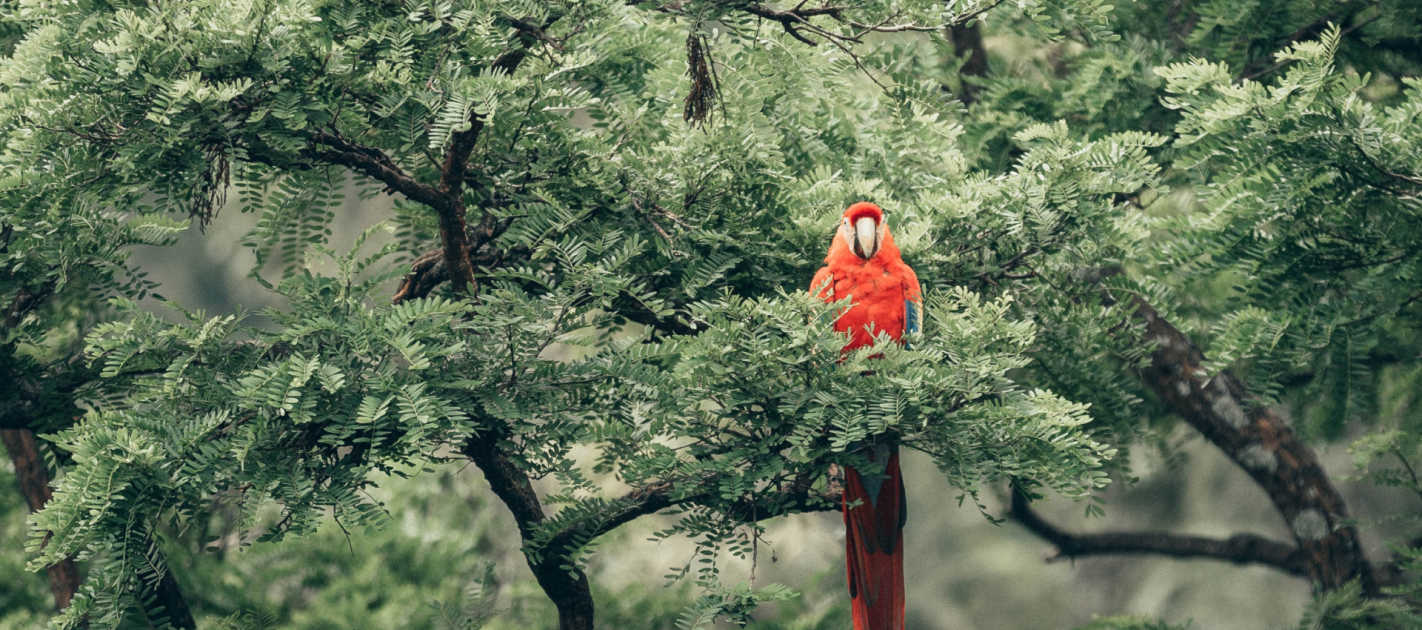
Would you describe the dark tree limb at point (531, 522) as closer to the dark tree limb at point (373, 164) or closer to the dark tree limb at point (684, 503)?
the dark tree limb at point (684, 503)

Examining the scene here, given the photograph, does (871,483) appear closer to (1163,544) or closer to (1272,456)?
(1272,456)

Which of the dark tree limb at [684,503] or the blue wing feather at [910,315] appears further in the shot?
the blue wing feather at [910,315]

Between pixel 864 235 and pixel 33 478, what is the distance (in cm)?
440

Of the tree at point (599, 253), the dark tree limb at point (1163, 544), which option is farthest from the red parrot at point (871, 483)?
the dark tree limb at point (1163, 544)

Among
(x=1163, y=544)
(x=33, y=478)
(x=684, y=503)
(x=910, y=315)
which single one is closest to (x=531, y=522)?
(x=684, y=503)

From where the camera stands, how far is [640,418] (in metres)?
3.25

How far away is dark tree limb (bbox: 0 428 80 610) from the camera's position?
5.43 metres

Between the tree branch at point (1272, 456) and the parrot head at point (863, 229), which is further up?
the parrot head at point (863, 229)

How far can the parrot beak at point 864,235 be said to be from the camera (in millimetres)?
3447

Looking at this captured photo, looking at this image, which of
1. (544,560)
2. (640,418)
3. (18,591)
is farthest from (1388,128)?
(18,591)

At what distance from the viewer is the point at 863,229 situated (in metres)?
3.45

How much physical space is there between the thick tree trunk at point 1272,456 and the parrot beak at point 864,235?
105 inches

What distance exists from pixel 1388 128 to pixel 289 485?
3.28 m

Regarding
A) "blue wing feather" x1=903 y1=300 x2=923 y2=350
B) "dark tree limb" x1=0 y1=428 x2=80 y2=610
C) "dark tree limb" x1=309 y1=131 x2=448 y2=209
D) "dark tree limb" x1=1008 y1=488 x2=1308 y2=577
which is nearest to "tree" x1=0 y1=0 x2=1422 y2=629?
"dark tree limb" x1=309 y1=131 x2=448 y2=209
